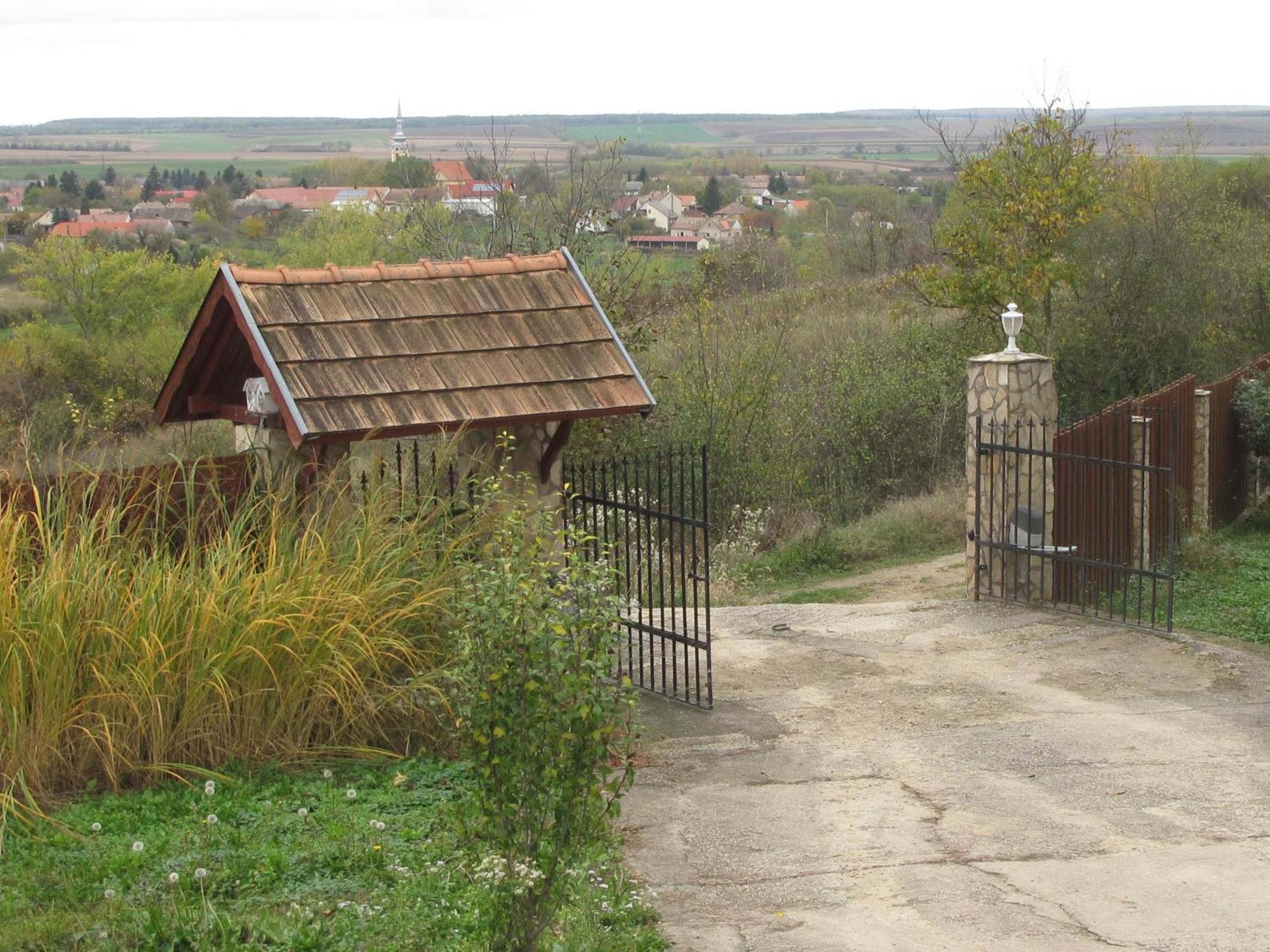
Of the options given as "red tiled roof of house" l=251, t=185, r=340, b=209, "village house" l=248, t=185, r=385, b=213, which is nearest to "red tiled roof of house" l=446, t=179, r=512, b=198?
"village house" l=248, t=185, r=385, b=213

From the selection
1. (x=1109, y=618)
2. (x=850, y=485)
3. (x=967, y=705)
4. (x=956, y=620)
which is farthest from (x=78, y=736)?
(x=850, y=485)

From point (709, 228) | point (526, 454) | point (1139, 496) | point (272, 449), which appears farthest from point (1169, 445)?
point (709, 228)

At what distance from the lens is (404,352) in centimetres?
864

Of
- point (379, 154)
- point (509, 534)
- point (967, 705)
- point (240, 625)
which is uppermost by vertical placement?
point (379, 154)

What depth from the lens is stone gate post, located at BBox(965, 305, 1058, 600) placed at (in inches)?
450

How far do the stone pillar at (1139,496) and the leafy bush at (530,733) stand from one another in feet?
24.4

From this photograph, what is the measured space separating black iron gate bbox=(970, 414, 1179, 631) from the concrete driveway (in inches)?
26.7

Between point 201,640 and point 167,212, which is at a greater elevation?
point 167,212

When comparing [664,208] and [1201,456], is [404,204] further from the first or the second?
[664,208]

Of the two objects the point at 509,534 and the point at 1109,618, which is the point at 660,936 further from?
the point at 1109,618

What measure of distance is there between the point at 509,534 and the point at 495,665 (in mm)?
544

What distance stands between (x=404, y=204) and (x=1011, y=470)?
11.5m

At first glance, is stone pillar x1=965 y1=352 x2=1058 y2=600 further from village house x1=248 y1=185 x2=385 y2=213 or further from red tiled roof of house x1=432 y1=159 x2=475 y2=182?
village house x1=248 y1=185 x2=385 y2=213

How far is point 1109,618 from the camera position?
10930mm
